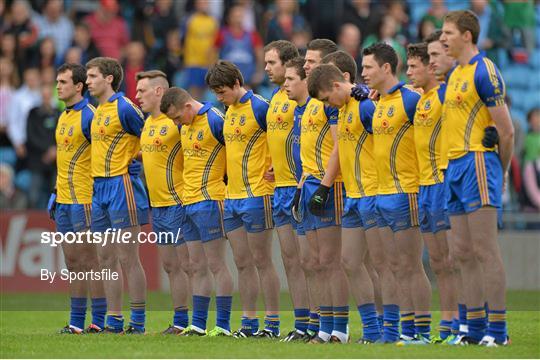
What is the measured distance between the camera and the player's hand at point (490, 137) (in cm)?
1130

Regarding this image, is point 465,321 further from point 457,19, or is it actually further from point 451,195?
point 457,19

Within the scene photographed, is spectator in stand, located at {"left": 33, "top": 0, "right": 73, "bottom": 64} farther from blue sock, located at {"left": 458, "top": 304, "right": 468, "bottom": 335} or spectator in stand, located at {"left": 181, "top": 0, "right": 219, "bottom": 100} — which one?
blue sock, located at {"left": 458, "top": 304, "right": 468, "bottom": 335}

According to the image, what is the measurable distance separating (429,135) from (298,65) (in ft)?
5.31

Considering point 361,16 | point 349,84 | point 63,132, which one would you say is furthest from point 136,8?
→ point 349,84

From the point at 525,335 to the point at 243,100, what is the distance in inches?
139

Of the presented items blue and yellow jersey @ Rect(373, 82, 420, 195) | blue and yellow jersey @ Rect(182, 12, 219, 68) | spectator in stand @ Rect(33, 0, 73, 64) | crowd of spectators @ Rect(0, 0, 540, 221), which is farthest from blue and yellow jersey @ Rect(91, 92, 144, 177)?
spectator in stand @ Rect(33, 0, 73, 64)

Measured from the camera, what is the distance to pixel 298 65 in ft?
42.9

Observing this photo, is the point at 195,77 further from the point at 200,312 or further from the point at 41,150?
the point at 200,312

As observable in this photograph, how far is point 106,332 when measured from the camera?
14008 millimetres

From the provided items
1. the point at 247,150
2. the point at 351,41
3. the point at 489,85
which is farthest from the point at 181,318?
the point at 351,41

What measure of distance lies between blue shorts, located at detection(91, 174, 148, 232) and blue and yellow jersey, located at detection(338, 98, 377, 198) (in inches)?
107

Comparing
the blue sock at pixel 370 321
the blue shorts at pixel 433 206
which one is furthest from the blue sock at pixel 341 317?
the blue shorts at pixel 433 206

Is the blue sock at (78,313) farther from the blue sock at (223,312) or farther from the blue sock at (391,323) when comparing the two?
the blue sock at (391,323)

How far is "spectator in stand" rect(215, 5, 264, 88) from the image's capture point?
23.0 meters
